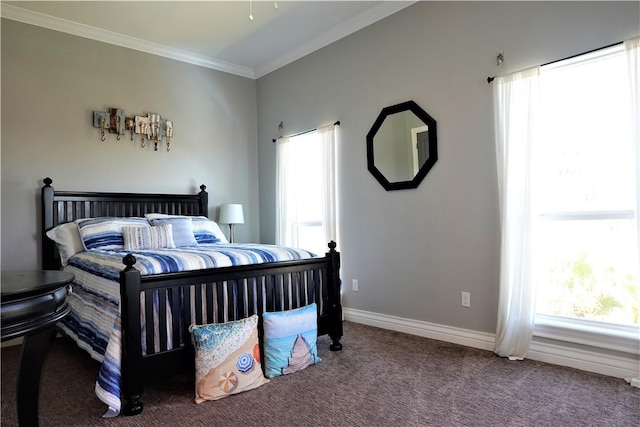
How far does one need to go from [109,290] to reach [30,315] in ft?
4.61

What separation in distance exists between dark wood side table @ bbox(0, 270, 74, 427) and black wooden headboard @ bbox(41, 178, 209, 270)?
96.8 inches

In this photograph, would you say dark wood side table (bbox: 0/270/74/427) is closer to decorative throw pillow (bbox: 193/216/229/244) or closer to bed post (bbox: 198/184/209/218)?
decorative throw pillow (bbox: 193/216/229/244)

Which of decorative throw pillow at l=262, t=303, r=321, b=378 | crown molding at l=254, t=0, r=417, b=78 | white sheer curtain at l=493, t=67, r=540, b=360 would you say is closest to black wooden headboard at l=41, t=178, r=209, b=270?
crown molding at l=254, t=0, r=417, b=78

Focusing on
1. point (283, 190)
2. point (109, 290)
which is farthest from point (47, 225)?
point (283, 190)

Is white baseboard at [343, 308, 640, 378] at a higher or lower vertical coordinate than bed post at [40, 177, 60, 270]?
lower

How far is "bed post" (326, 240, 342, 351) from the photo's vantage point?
3.04 metres

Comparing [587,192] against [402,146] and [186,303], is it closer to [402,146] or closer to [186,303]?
[402,146]

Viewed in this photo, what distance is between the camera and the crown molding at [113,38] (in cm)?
358

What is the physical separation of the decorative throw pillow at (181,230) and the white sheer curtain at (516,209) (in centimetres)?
265

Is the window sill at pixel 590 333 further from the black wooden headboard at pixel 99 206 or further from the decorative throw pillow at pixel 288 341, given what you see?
the black wooden headboard at pixel 99 206

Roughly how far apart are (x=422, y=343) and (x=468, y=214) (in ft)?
3.55

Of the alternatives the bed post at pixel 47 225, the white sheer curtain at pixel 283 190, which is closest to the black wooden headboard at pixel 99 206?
the bed post at pixel 47 225

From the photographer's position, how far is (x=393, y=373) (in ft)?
8.41

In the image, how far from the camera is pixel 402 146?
11.7 ft
